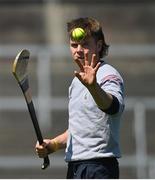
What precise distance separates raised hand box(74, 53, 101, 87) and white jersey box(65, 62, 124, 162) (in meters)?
0.17

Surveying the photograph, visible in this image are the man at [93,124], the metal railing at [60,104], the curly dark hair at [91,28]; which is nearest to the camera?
the man at [93,124]

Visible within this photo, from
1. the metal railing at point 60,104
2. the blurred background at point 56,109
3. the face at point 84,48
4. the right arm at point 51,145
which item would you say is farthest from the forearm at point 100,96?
the metal railing at point 60,104

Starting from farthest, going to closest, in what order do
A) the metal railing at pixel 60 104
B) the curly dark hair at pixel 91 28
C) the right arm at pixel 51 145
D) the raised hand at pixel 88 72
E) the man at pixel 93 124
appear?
the metal railing at pixel 60 104
the right arm at pixel 51 145
the curly dark hair at pixel 91 28
the man at pixel 93 124
the raised hand at pixel 88 72

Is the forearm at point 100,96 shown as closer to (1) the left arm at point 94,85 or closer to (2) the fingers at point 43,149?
(1) the left arm at point 94,85

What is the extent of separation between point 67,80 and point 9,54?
5.24ft

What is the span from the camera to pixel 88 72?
5.03 metres

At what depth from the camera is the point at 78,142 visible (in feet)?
17.5

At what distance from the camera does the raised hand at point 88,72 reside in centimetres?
497

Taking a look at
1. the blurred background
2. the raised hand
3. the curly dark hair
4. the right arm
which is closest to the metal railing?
the blurred background

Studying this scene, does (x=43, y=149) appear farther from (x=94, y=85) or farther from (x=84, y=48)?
(x=94, y=85)

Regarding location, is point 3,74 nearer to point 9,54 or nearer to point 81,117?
point 9,54

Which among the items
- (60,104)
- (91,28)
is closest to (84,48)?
(91,28)

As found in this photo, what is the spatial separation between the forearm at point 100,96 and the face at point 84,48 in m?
0.32

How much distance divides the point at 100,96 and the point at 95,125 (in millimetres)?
315
